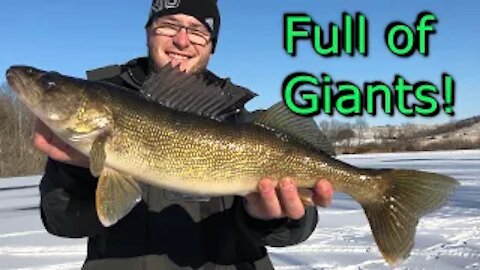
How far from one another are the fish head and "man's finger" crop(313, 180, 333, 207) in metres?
0.83

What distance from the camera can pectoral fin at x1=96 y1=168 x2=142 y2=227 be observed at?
1982 millimetres

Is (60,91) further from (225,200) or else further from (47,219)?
(225,200)

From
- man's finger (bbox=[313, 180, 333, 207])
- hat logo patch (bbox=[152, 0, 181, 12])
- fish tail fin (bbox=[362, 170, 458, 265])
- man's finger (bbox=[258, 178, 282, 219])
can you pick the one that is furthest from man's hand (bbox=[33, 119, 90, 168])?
fish tail fin (bbox=[362, 170, 458, 265])

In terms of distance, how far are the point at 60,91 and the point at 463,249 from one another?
4.44 metres

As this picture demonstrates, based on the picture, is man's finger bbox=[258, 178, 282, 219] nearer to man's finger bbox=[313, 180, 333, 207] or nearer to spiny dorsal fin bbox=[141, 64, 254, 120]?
man's finger bbox=[313, 180, 333, 207]

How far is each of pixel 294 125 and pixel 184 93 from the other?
1.50 ft

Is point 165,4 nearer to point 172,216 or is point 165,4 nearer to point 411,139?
point 172,216

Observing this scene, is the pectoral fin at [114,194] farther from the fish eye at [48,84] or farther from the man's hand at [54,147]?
the fish eye at [48,84]

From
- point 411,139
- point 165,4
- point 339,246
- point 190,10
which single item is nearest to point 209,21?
point 190,10

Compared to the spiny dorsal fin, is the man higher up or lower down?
lower down

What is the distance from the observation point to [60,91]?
6.69 ft

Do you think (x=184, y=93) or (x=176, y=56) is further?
(x=176, y=56)

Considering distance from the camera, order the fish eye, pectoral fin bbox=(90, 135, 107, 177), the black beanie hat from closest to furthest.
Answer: pectoral fin bbox=(90, 135, 107, 177) → the fish eye → the black beanie hat

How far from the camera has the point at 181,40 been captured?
8.32 feet
